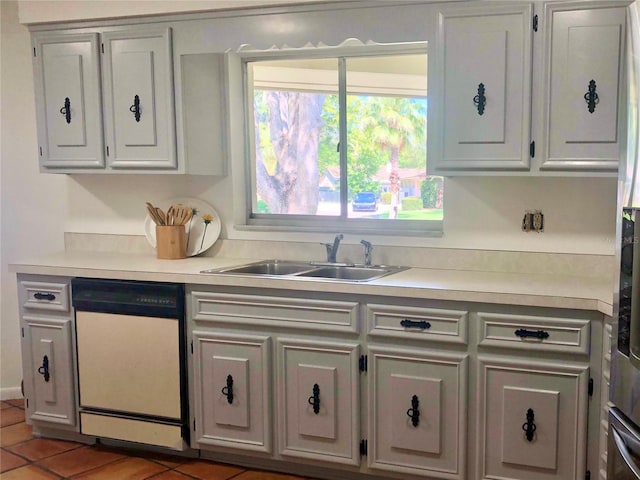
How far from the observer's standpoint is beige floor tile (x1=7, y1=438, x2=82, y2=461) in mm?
3353

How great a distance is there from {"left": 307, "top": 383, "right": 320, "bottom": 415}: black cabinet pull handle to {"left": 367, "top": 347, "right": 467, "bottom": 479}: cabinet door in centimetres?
23

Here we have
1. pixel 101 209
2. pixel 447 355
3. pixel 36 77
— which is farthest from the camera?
pixel 101 209

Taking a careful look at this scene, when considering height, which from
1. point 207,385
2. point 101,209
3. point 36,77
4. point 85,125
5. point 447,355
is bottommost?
point 207,385

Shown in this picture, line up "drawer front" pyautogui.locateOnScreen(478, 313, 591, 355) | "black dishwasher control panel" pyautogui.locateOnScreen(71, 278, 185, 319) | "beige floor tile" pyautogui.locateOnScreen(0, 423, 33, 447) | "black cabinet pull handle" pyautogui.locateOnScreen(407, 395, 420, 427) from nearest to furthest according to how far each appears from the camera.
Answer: "drawer front" pyautogui.locateOnScreen(478, 313, 591, 355), "black cabinet pull handle" pyautogui.locateOnScreen(407, 395, 420, 427), "black dishwasher control panel" pyautogui.locateOnScreen(71, 278, 185, 319), "beige floor tile" pyautogui.locateOnScreen(0, 423, 33, 447)

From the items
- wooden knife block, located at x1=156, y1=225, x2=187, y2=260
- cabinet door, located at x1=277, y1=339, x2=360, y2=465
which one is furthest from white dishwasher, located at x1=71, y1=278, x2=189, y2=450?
cabinet door, located at x1=277, y1=339, x2=360, y2=465

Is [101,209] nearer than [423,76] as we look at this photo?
No

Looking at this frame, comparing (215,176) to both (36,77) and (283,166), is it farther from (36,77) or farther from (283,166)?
(36,77)

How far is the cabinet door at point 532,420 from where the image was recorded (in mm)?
2549

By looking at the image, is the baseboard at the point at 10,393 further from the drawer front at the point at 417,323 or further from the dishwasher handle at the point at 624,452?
the dishwasher handle at the point at 624,452

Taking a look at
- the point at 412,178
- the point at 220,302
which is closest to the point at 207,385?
the point at 220,302

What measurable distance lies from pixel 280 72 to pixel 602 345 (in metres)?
2.15

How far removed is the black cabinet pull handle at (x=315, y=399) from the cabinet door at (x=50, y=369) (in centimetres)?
127

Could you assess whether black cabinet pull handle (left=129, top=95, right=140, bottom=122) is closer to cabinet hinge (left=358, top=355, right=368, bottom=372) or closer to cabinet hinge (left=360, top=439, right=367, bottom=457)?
cabinet hinge (left=358, top=355, right=368, bottom=372)

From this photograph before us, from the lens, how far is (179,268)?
10.7ft
